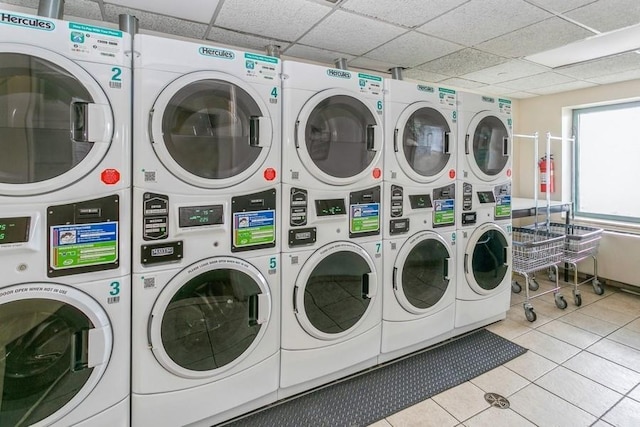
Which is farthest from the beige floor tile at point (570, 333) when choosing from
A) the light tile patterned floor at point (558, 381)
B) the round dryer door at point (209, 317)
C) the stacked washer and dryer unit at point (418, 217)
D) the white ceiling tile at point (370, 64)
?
the white ceiling tile at point (370, 64)

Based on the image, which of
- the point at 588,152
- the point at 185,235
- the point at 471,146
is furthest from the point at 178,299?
the point at 588,152

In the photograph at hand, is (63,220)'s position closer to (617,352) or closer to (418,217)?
(418,217)

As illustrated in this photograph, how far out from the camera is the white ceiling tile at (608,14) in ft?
7.13

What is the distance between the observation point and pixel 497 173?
9.53 feet

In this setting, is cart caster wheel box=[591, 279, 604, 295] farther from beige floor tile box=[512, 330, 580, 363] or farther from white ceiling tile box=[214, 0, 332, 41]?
white ceiling tile box=[214, 0, 332, 41]

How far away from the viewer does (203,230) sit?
1714mm

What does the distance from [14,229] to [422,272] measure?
2.35 m

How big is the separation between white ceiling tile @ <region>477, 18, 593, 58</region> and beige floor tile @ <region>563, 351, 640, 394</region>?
2443mm

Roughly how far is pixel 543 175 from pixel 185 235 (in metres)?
4.74

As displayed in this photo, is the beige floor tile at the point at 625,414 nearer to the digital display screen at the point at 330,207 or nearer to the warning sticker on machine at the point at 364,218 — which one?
the warning sticker on machine at the point at 364,218

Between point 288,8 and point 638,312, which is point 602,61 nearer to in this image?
point 638,312

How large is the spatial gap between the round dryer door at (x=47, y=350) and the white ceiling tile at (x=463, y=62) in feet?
10.8

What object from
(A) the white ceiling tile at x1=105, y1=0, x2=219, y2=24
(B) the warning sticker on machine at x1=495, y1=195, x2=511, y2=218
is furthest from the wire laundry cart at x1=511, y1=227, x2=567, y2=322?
(A) the white ceiling tile at x1=105, y1=0, x2=219, y2=24

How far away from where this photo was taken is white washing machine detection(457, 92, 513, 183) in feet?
8.80
